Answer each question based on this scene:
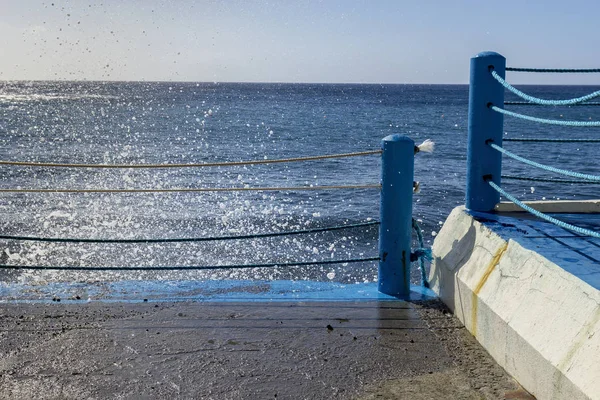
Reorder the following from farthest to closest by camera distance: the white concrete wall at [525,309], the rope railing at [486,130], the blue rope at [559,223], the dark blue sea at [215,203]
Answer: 1. the dark blue sea at [215,203]
2. the rope railing at [486,130]
3. the blue rope at [559,223]
4. the white concrete wall at [525,309]

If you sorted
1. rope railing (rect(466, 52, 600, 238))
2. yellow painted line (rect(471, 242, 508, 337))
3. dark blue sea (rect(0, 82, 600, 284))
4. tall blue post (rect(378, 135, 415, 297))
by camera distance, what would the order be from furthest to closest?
Answer: dark blue sea (rect(0, 82, 600, 284)) → tall blue post (rect(378, 135, 415, 297)) → rope railing (rect(466, 52, 600, 238)) → yellow painted line (rect(471, 242, 508, 337))

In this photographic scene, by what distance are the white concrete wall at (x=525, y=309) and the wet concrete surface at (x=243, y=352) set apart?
15 cm

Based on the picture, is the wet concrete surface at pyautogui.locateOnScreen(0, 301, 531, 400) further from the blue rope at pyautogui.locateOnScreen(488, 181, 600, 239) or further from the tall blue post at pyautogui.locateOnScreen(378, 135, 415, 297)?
the blue rope at pyautogui.locateOnScreen(488, 181, 600, 239)

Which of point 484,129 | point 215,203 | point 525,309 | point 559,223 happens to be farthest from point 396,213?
point 215,203

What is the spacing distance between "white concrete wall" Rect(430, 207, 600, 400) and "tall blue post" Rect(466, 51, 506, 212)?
24 cm

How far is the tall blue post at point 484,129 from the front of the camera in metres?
4.89

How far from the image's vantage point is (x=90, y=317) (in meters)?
4.74

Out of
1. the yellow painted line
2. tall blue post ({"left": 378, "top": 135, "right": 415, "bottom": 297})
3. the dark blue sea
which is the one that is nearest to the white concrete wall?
the yellow painted line

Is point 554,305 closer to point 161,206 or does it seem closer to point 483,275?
point 483,275

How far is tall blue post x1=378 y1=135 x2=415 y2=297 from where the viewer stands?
5.06 m

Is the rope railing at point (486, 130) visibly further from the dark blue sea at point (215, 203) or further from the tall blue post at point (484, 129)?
the dark blue sea at point (215, 203)

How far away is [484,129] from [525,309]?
5.40 ft

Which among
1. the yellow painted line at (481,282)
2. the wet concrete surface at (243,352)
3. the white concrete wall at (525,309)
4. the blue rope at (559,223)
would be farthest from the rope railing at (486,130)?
the wet concrete surface at (243,352)

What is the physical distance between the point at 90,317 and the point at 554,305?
9.73 ft
